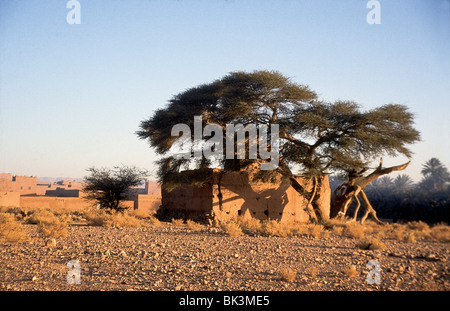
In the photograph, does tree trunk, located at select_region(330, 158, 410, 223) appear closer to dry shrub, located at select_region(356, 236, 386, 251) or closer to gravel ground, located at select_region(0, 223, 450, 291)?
gravel ground, located at select_region(0, 223, 450, 291)

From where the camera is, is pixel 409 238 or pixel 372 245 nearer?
pixel 372 245

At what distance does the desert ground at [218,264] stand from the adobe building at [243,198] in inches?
274

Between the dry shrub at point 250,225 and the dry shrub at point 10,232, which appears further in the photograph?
the dry shrub at point 250,225

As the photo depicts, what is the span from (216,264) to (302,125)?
12.0 metres

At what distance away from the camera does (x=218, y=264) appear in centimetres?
848

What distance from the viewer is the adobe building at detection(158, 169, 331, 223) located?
2005 cm

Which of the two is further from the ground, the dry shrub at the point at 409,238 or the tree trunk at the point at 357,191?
the tree trunk at the point at 357,191

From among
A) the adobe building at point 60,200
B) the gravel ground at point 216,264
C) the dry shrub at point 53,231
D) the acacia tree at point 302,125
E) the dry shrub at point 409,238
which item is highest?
the acacia tree at point 302,125

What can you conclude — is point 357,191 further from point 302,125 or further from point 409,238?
point 409,238

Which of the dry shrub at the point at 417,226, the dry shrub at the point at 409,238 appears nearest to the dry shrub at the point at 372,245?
the dry shrub at the point at 409,238

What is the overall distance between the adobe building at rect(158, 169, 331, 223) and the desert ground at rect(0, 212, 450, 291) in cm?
696

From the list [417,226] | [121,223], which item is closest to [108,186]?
[121,223]

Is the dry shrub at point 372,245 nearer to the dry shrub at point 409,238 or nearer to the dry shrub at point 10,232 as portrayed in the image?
the dry shrub at point 409,238

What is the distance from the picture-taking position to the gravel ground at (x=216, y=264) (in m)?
6.68
